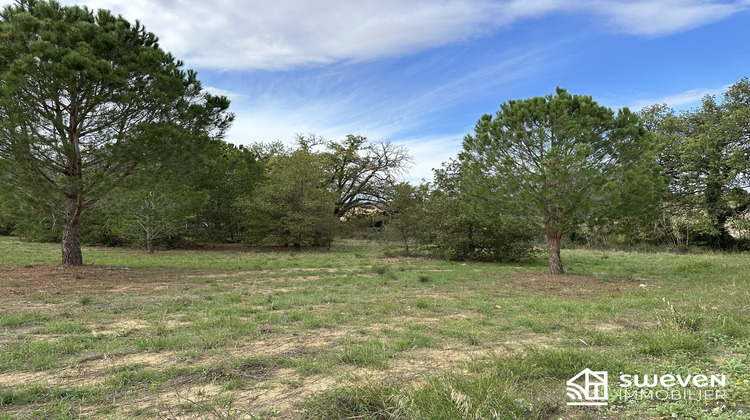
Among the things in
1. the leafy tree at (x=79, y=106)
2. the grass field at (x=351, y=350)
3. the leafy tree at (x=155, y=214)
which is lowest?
the grass field at (x=351, y=350)

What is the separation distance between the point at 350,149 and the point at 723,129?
75.5ft

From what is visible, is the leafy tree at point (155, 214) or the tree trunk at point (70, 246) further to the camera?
the leafy tree at point (155, 214)

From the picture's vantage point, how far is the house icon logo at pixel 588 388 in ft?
8.78

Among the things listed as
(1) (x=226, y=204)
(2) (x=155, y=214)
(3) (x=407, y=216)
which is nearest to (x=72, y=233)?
(2) (x=155, y=214)

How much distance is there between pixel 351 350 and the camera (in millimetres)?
3805

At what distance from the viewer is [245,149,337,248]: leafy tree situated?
20.8 m

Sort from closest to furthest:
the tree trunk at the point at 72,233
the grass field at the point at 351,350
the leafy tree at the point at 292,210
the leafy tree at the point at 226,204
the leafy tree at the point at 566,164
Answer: the grass field at the point at 351,350
the leafy tree at the point at 566,164
the tree trunk at the point at 72,233
the leafy tree at the point at 292,210
the leafy tree at the point at 226,204

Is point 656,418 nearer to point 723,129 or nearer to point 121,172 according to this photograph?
point 121,172

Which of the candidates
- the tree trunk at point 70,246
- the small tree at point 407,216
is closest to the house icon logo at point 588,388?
the tree trunk at point 70,246

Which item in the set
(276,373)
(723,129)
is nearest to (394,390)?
(276,373)

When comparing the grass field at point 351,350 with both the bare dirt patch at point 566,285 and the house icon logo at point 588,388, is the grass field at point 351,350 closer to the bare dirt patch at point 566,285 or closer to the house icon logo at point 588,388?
the house icon logo at point 588,388

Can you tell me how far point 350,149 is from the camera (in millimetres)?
31016

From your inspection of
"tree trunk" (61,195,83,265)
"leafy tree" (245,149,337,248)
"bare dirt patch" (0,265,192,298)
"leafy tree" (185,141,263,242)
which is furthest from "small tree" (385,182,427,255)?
"tree trunk" (61,195,83,265)

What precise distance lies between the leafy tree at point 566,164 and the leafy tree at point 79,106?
794 centimetres
